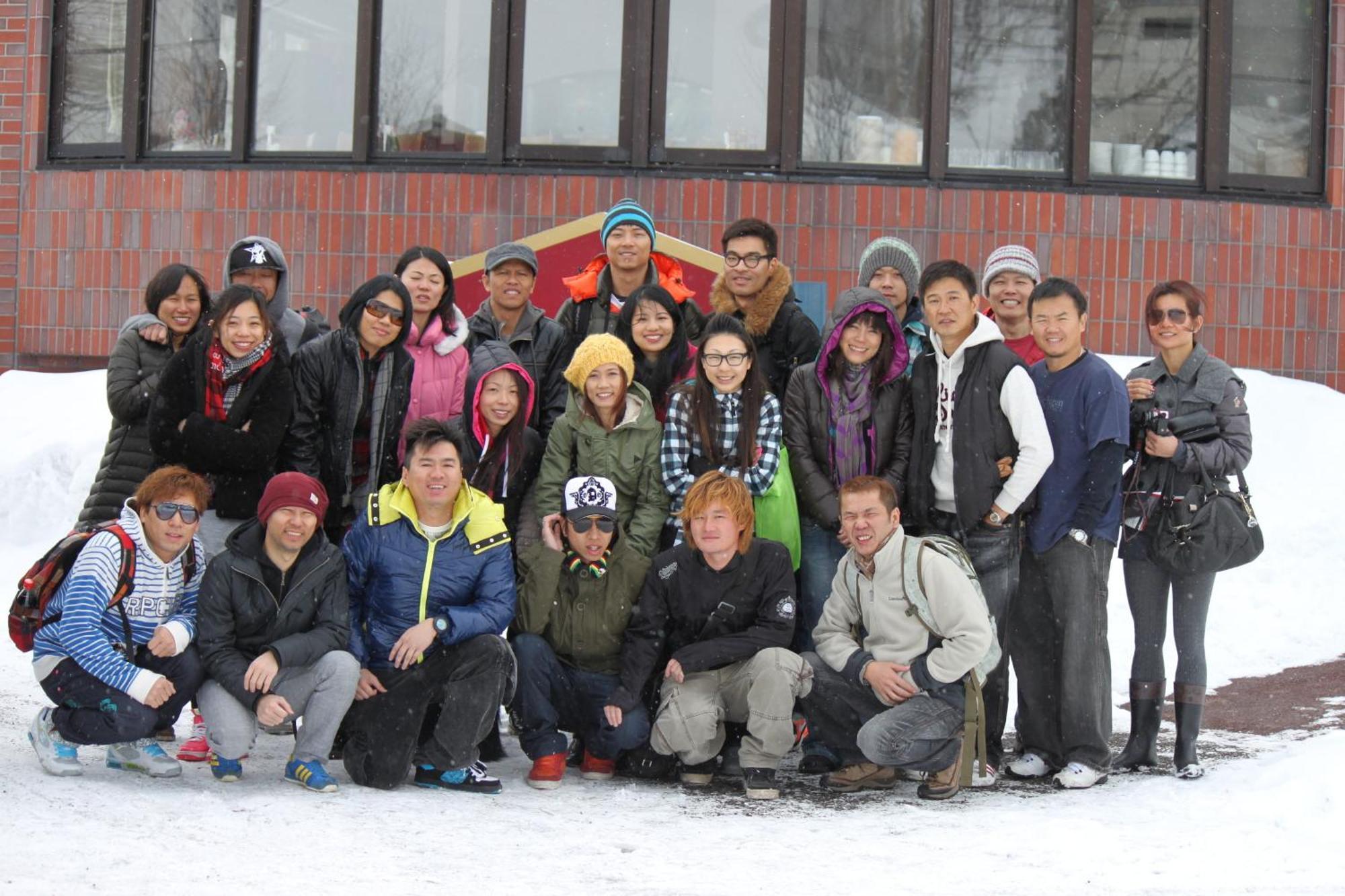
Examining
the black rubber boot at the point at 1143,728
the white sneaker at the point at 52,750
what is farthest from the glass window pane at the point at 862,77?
the white sneaker at the point at 52,750

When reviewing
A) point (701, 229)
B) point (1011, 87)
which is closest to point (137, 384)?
point (701, 229)

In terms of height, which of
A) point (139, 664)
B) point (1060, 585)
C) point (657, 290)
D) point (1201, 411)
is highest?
point (657, 290)

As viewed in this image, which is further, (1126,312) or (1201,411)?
(1126,312)

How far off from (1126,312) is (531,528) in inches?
229

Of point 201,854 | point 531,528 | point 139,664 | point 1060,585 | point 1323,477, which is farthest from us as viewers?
point 1323,477

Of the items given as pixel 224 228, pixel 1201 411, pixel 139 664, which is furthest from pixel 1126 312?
pixel 139 664

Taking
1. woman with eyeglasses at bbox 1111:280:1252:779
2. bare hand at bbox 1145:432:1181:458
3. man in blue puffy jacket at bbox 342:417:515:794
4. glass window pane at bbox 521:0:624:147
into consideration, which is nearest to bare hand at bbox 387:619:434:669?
man in blue puffy jacket at bbox 342:417:515:794

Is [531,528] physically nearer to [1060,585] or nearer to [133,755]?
[133,755]

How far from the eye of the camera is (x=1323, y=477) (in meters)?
9.44

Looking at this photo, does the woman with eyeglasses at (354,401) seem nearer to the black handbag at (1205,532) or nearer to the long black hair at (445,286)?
the long black hair at (445,286)

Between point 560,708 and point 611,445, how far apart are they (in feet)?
3.34

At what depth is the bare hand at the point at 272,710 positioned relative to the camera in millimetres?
4820

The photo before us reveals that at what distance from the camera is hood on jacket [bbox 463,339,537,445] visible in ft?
18.6

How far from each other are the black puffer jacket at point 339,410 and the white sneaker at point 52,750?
4.18ft
